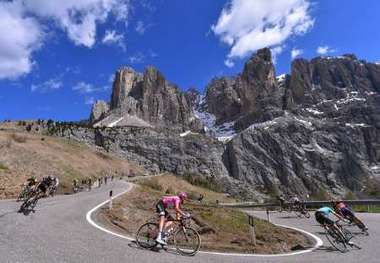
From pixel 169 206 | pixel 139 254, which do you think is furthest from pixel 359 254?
pixel 139 254

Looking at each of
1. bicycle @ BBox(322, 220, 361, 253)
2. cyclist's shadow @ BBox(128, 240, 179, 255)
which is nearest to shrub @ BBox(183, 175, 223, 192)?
bicycle @ BBox(322, 220, 361, 253)

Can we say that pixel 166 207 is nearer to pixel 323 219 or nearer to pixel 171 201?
pixel 171 201

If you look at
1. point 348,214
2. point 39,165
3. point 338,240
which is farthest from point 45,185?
point 39,165

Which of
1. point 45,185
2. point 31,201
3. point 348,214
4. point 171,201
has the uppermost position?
point 45,185

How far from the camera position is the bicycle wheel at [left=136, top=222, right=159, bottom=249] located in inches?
478

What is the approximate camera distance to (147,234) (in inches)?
481

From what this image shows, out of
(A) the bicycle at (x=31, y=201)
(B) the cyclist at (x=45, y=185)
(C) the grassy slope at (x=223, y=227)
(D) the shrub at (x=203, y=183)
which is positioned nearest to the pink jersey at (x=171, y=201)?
(C) the grassy slope at (x=223, y=227)

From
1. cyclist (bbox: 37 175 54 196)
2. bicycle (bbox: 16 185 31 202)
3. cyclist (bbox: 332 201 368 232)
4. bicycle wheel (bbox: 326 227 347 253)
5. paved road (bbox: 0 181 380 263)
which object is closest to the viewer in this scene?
paved road (bbox: 0 181 380 263)

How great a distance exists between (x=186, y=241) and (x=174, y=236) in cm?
38

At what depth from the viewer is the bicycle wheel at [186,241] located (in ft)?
38.5

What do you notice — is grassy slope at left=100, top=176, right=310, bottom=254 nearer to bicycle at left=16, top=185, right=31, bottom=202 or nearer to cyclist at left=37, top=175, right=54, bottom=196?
cyclist at left=37, top=175, right=54, bottom=196

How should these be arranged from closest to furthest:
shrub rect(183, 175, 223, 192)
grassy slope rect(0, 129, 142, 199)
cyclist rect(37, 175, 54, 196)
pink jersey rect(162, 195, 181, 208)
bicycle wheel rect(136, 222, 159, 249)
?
1. bicycle wheel rect(136, 222, 159, 249)
2. pink jersey rect(162, 195, 181, 208)
3. cyclist rect(37, 175, 54, 196)
4. grassy slope rect(0, 129, 142, 199)
5. shrub rect(183, 175, 223, 192)

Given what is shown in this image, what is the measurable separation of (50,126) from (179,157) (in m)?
42.9

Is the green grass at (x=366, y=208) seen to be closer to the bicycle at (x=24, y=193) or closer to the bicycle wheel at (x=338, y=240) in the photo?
the bicycle wheel at (x=338, y=240)
